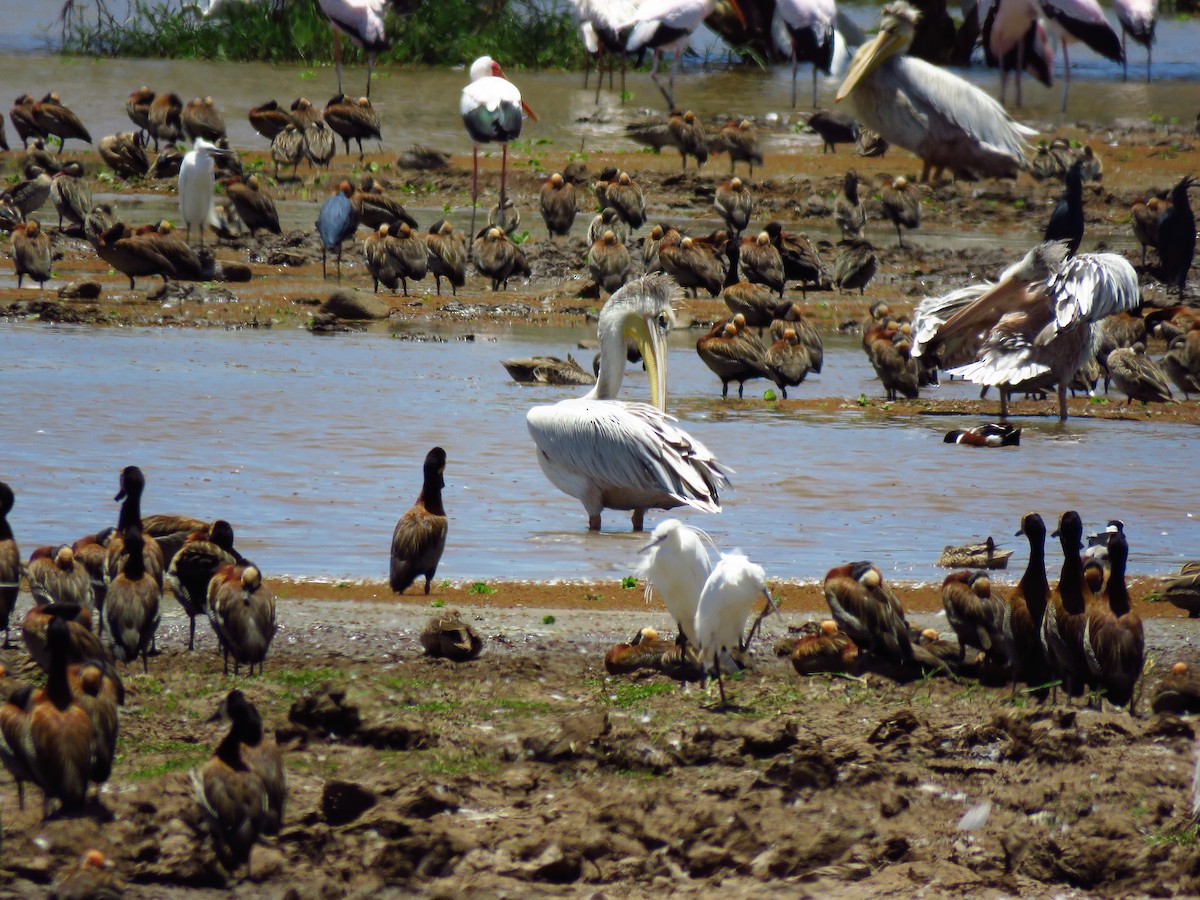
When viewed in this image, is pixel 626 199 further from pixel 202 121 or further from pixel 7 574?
pixel 7 574

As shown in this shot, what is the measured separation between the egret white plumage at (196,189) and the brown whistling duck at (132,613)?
40.5 ft

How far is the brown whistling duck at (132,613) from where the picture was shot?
18.5 ft

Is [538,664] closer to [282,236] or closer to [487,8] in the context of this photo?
[282,236]

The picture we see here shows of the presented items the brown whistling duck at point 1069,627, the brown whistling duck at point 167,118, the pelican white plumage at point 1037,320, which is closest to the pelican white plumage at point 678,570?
the brown whistling duck at point 1069,627

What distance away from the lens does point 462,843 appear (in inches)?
175

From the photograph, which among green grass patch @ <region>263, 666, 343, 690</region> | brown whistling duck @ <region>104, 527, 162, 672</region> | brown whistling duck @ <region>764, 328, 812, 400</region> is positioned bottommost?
green grass patch @ <region>263, 666, 343, 690</region>

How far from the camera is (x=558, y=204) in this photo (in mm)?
18156

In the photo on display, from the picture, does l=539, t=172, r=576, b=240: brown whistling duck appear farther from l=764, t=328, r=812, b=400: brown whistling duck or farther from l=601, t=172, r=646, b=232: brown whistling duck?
l=764, t=328, r=812, b=400: brown whistling duck

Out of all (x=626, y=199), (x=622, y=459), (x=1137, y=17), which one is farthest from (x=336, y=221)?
(x=1137, y=17)

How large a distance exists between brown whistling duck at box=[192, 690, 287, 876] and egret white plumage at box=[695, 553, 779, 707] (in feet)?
5.15

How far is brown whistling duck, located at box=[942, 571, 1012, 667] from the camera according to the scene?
5.88 m

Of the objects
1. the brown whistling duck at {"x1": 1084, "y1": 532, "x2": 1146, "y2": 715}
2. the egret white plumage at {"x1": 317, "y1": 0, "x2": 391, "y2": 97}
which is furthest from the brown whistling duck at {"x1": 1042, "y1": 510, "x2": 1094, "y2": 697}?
the egret white plumage at {"x1": 317, "y1": 0, "x2": 391, "y2": 97}

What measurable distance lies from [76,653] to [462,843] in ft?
4.95

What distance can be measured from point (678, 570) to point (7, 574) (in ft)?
7.56
